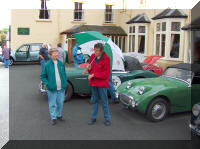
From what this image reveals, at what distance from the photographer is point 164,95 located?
5.73 meters

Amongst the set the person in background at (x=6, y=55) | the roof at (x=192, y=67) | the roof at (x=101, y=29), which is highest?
the roof at (x=101, y=29)

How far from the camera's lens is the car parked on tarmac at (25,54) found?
61.3 feet

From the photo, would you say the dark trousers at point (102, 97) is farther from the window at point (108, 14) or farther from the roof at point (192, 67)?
the window at point (108, 14)

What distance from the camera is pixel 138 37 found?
706 inches

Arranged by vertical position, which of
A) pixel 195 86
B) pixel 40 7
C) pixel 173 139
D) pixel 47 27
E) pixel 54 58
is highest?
pixel 40 7

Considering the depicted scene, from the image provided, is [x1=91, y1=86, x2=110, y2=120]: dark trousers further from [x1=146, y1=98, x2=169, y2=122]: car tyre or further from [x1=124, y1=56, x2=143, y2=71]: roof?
[x1=124, y1=56, x2=143, y2=71]: roof

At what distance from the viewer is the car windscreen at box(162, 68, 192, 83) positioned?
614cm

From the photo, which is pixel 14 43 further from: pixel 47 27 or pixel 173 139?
pixel 173 139

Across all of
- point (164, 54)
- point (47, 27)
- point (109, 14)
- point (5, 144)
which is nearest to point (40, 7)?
point (47, 27)

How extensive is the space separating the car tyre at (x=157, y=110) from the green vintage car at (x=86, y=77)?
2156mm

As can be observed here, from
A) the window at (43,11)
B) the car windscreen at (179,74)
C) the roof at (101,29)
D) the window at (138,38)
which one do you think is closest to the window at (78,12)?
the roof at (101,29)

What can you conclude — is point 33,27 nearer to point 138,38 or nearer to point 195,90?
point 138,38

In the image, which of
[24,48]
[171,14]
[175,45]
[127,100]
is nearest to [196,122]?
[127,100]

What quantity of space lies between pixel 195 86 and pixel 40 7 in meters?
18.3
